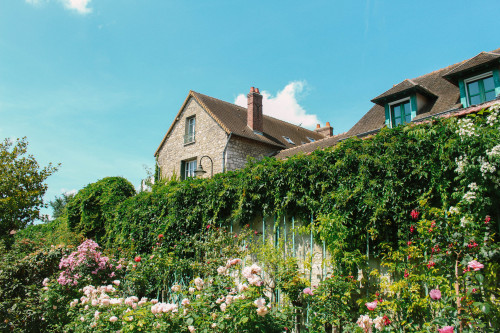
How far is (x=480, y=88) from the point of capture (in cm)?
997

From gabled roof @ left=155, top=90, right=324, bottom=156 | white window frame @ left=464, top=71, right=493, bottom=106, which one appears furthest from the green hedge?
gabled roof @ left=155, top=90, right=324, bottom=156

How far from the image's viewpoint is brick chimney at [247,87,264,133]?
1814 centimetres

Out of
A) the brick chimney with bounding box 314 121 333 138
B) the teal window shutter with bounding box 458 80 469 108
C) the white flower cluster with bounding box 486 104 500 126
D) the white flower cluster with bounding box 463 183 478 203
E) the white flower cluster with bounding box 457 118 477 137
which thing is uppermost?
the brick chimney with bounding box 314 121 333 138

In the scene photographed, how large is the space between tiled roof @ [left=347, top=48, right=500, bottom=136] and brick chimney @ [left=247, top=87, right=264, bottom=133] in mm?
6034

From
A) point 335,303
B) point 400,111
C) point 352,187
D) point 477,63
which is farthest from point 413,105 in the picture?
point 335,303

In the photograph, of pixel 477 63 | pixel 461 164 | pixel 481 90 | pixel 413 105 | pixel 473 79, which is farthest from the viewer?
pixel 413 105

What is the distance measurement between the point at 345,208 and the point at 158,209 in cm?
501

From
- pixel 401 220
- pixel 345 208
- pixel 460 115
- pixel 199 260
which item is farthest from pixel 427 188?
pixel 199 260

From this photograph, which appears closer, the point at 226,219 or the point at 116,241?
the point at 226,219

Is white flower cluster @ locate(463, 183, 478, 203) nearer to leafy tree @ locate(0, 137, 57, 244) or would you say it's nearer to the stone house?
the stone house

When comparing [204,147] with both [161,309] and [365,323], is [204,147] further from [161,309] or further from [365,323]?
[365,323]

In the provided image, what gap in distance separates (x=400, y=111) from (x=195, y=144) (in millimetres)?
10145

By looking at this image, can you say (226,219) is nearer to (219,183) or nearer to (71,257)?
(219,183)

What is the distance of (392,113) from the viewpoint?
1197 centimetres
